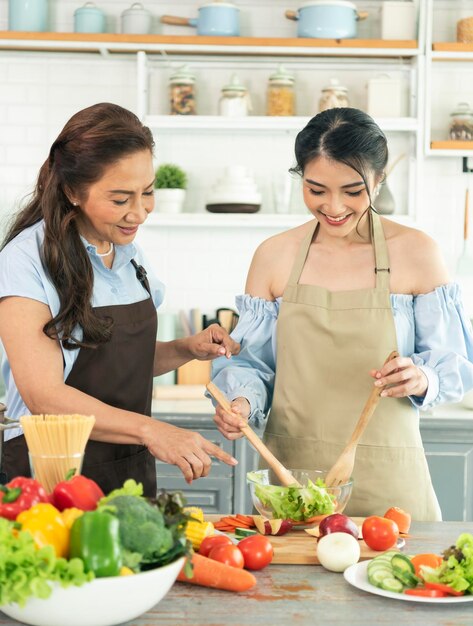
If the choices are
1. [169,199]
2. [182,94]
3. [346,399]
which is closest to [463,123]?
[182,94]

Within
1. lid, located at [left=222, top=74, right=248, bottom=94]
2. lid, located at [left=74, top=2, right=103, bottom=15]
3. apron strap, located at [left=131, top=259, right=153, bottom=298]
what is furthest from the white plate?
lid, located at [left=74, top=2, right=103, bottom=15]

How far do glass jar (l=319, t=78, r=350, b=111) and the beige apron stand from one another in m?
2.05

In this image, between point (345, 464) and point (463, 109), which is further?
point (463, 109)

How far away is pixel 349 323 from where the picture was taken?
100.0 inches

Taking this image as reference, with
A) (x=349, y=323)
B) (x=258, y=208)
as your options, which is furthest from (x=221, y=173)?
(x=349, y=323)

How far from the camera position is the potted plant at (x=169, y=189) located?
464 centimetres

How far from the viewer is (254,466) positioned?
162 inches

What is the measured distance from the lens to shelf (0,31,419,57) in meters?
4.48

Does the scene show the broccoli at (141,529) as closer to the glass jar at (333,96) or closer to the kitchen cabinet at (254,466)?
the kitchen cabinet at (254,466)

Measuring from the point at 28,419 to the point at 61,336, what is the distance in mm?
591

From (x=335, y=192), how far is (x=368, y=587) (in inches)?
42.1

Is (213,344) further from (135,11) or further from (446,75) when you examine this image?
(446,75)

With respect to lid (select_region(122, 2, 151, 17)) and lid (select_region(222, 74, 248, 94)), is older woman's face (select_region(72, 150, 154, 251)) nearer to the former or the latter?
lid (select_region(222, 74, 248, 94))

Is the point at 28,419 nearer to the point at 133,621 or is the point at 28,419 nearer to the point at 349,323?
the point at 133,621
